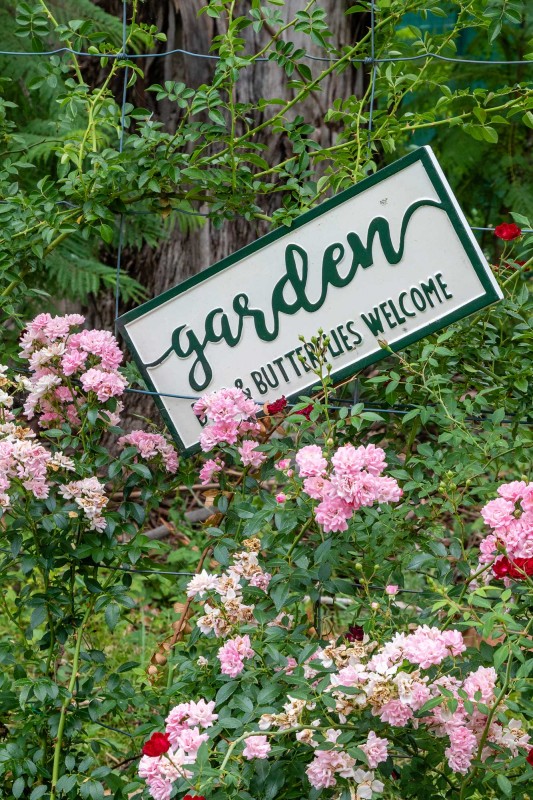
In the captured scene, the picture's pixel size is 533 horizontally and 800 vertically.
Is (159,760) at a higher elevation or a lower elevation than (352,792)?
higher

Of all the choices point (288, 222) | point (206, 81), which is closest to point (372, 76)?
point (288, 222)

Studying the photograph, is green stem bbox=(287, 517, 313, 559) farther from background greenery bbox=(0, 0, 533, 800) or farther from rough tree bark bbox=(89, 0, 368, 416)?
rough tree bark bbox=(89, 0, 368, 416)

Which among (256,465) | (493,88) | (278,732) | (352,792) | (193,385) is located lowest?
(352,792)

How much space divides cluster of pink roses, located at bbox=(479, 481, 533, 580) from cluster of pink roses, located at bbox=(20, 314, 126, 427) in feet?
2.48

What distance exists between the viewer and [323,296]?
5.65ft

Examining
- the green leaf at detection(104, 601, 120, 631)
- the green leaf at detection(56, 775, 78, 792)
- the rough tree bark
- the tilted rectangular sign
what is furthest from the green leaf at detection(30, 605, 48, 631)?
the rough tree bark

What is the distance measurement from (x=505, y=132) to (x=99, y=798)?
3.28 meters

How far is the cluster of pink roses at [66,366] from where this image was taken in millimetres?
1736

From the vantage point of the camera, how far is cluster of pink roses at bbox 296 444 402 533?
1378 mm

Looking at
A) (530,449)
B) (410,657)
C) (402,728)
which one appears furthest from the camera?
(530,449)

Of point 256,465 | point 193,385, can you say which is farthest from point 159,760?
point 193,385

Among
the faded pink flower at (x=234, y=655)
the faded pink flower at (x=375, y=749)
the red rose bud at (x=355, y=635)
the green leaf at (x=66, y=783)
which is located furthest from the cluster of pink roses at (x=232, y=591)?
the green leaf at (x=66, y=783)

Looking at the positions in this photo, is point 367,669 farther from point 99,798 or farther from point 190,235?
point 190,235

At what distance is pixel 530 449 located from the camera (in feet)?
5.87
